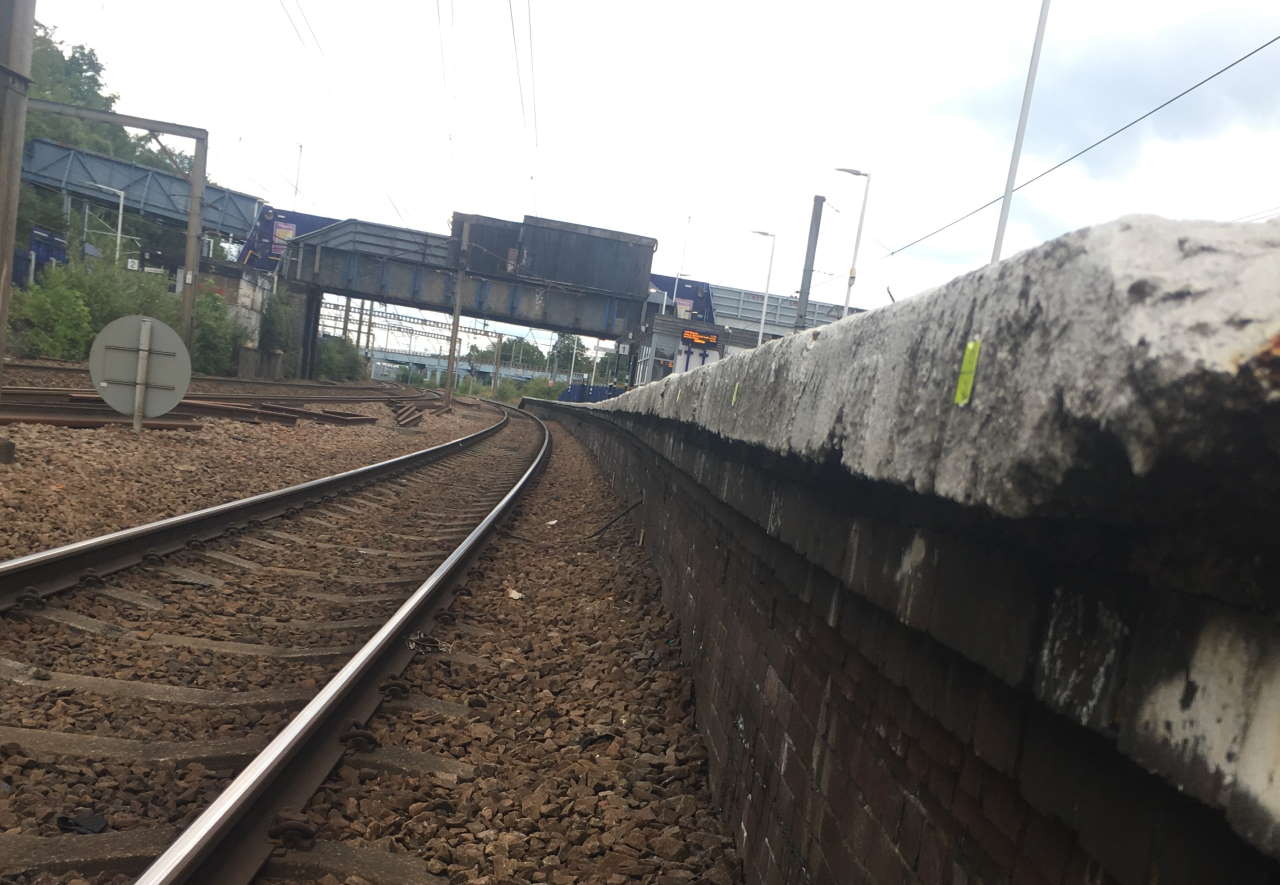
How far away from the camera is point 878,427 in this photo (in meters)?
1.74

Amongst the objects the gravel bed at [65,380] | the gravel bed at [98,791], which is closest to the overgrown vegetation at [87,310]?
the gravel bed at [65,380]

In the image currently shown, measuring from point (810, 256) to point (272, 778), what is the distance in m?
23.7

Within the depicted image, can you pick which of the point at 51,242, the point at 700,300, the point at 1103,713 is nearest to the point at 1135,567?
the point at 1103,713

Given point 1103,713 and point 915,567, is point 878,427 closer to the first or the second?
point 915,567

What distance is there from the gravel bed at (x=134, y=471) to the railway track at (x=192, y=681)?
74cm

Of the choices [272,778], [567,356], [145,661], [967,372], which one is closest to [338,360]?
[145,661]

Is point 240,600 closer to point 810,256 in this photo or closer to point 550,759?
point 550,759

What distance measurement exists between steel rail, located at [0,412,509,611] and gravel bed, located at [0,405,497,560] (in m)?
0.50

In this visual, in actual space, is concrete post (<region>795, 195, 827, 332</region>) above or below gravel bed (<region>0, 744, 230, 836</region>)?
above

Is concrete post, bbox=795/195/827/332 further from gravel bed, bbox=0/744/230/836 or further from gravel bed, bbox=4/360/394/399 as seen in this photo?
gravel bed, bbox=0/744/230/836

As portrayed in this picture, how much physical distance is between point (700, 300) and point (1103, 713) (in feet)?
152

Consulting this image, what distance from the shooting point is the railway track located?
2.78 metres

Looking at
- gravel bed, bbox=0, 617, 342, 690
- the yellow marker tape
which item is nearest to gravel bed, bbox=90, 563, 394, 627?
gravel bed, bbox=0, 617, 342, 690

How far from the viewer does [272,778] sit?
3.09m
